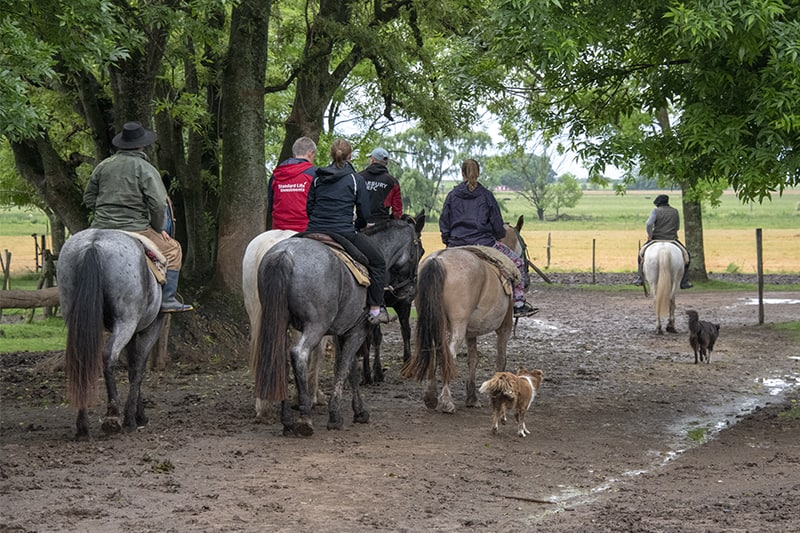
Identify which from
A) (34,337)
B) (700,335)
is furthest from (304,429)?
(34,337)

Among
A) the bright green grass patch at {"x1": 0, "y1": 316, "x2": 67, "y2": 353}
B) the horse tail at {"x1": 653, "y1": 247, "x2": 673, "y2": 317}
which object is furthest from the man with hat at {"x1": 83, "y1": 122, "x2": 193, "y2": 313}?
the horse tail at {"x1": 653, "y1": 247, "x2": 673, "y2": 317}

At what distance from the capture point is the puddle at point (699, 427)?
823cm

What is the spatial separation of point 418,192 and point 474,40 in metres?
98.5

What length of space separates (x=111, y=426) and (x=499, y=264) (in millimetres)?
4914

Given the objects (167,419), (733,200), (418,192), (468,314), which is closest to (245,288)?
(167,419)

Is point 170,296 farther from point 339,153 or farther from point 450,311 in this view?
point 450,311

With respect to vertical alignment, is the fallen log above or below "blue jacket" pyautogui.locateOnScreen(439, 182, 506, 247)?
below

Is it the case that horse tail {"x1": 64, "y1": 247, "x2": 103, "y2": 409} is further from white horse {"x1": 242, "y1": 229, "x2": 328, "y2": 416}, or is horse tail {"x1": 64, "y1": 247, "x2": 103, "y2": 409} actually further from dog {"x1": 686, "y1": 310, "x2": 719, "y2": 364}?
dog {"x1": 686, "y1": 310, "x2": 719, "y2": 364}

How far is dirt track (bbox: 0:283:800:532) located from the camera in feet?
23.8

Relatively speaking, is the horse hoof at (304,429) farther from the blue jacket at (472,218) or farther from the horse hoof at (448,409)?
the blue jacket at (472,218)

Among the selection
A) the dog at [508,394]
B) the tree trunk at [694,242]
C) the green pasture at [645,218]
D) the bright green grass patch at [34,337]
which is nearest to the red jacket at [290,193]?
the dog at [508,394]

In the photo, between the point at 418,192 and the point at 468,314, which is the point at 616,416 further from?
the point at 418,192

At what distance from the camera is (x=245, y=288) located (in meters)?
11.6

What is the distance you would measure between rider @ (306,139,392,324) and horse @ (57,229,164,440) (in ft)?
5.66
